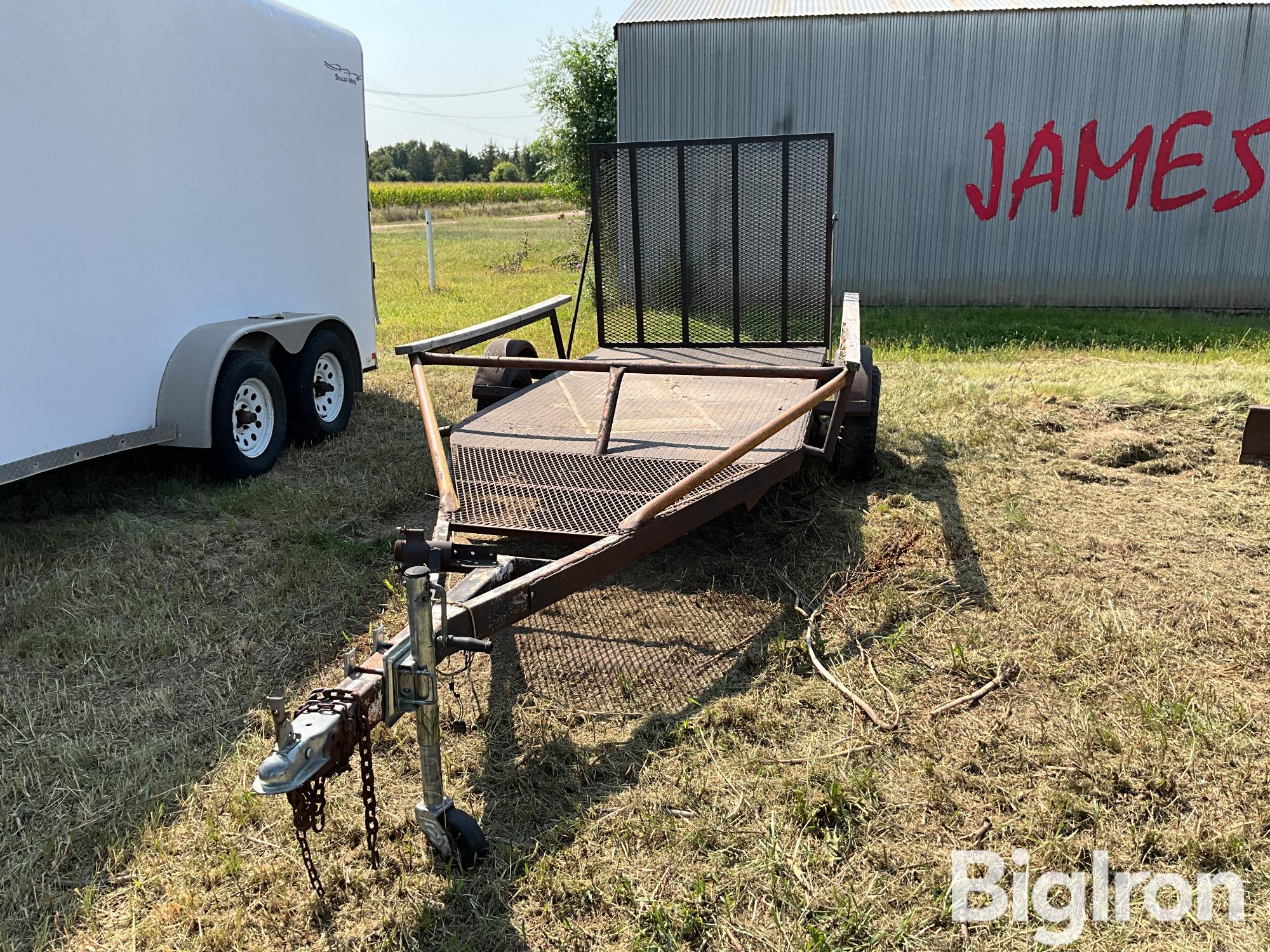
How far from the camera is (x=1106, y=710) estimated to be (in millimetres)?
3166

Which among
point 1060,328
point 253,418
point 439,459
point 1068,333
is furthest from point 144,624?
point 1060,328

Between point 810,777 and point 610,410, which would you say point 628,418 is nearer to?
point 610,410

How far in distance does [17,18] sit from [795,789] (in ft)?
14.9

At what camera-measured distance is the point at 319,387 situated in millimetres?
6621

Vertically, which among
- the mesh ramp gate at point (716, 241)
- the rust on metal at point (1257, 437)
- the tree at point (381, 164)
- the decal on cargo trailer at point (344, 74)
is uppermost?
the tree at point (381, 164)

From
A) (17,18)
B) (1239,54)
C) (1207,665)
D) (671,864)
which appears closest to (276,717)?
(671,864)

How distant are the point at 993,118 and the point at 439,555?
456 inches

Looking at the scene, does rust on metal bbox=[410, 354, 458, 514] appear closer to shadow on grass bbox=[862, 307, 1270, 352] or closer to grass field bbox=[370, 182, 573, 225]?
shadow on grass bbox=[862, 307, 1270, 352]

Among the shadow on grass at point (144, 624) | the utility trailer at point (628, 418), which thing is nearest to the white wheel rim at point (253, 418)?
the shadow on grass at point (144, 624)

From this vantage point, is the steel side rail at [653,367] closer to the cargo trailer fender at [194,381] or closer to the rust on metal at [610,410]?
the rust on metal at [610,410]

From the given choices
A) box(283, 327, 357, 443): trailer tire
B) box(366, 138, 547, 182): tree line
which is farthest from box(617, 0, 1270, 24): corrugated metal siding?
box(366, 138, 547, 182): tree line

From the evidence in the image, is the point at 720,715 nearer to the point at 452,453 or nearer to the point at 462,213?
the point at 452,453

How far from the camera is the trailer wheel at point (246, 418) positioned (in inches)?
212

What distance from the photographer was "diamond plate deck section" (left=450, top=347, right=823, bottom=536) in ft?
12.7
